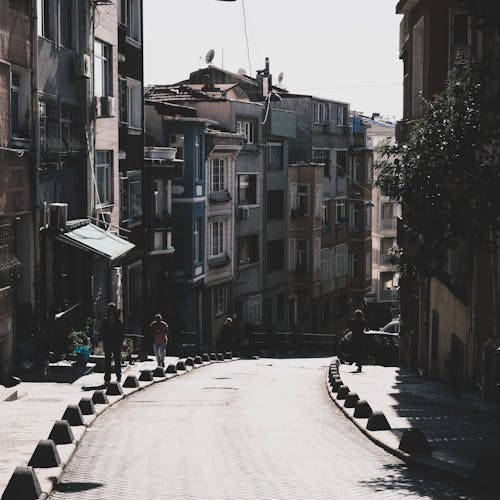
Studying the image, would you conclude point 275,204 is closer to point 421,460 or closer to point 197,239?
point 197,239

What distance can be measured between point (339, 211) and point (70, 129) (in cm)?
4016

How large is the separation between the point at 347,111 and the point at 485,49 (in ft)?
163

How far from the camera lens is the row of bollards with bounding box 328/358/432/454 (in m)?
13.3

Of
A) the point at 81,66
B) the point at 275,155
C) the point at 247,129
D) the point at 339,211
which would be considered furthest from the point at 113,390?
the point at 339,211

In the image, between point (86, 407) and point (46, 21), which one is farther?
point (46, 21)

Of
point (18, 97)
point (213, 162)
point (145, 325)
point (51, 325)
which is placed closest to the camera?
point (18, 97)

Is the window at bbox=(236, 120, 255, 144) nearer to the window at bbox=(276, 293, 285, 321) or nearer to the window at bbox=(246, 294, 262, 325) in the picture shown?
the window at bbox=(246, 294, 262, 325)

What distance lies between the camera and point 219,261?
49625 mm

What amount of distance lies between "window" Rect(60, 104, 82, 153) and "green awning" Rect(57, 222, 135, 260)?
2125 millimetres

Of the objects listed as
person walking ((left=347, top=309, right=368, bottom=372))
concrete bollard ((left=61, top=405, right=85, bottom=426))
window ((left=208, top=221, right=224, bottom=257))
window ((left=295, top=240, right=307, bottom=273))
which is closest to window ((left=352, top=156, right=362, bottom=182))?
window ((left=295, top=240, right=307, bottom=273))

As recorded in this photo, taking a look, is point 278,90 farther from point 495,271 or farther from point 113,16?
point 495,271

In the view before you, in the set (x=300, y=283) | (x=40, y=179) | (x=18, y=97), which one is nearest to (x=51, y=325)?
(x=40, y=179)

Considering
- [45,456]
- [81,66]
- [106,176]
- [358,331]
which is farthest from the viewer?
[106,176]

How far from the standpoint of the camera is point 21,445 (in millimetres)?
13836
